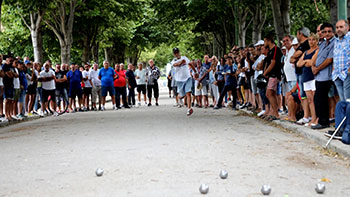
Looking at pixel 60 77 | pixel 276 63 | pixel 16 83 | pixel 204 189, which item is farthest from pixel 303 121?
pixel 60 77

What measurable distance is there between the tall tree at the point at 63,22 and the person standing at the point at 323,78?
684 inches

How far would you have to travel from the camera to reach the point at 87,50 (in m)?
32.2

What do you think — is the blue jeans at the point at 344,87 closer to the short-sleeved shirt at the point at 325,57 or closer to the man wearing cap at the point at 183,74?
the short-sleeved shirt at the point at 325,57

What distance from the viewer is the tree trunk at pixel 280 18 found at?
1833 cm

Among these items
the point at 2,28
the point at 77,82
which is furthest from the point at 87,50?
the point at 77,82

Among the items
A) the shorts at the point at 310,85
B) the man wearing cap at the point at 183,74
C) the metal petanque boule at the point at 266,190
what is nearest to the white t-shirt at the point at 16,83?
the man wearing cap at the point at 183,74

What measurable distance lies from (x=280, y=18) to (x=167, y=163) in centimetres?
1308

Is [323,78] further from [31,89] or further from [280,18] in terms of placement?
[31,89]

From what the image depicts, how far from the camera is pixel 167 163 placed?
21.7 feet

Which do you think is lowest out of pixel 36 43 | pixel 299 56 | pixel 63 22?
pixel 299 56

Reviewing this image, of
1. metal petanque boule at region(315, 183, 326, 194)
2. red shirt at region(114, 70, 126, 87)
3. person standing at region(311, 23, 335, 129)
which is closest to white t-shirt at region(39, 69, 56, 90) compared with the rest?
red shirt at region(114, 70, 126, 87)

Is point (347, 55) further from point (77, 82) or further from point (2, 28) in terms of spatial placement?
point (2, 28)

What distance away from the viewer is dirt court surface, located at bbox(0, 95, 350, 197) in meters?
5.23

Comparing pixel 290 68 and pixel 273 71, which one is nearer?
pixel 290 68
